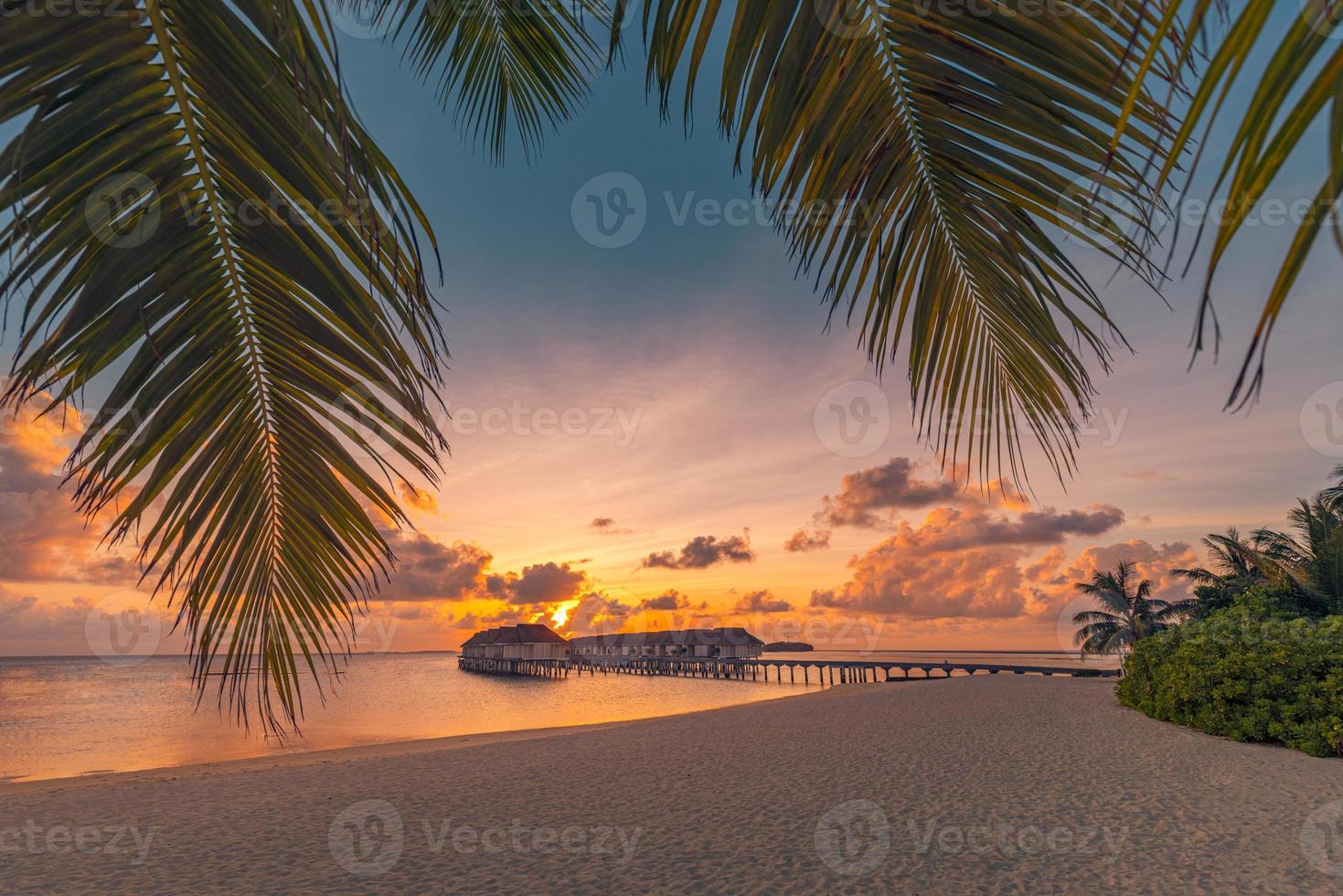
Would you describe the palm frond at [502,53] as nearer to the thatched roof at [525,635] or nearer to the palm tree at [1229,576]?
the palm tree at [1229,576]

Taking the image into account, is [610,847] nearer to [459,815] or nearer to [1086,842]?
[459,815]

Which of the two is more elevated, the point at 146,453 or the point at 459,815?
the point at 146,453

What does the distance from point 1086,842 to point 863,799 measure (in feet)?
8.19

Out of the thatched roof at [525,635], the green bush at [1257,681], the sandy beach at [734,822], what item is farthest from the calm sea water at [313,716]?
the green bush at [1257,681]

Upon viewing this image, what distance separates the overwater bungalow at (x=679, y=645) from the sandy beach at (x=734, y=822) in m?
65.7

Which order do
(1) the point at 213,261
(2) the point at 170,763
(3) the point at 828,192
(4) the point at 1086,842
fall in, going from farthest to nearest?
1. (2) the point at 170,763
2. (4) the point at 1086,842
3. (3) the point at 828,192
4. (1) the point at 213,261

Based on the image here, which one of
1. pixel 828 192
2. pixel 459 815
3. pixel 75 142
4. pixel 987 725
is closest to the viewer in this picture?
pixel 75 142

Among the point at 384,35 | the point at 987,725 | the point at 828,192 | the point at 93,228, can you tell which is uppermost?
the point at 384,35

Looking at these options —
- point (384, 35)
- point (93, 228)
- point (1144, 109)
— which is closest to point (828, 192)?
point (1144, 109)

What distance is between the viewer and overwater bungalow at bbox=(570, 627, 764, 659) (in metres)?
77.3

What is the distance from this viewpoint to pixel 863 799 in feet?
28.4

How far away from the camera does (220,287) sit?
1.86 metres

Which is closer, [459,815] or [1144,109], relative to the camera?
[1144,109]

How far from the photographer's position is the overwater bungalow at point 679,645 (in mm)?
77312
